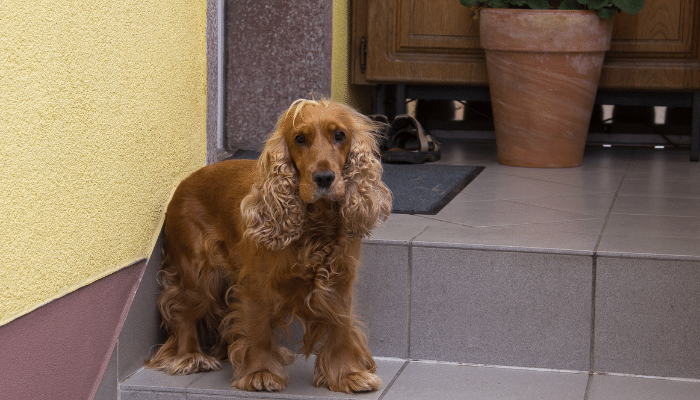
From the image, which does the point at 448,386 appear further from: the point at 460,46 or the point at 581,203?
the point at 460,46

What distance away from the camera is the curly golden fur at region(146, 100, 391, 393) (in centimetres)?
171

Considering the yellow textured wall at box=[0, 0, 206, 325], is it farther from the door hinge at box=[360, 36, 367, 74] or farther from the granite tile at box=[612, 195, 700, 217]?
the door hinge at box=[360, 36, 367, 74]

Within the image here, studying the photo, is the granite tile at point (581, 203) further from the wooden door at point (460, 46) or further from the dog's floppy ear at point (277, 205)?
the dog's floppy ear at point (277, 205)

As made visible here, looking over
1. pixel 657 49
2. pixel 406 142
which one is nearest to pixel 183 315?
pixel 406 142

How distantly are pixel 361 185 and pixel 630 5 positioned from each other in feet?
7.00

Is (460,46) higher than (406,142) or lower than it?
higher

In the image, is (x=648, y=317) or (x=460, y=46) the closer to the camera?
(x=648, y=317)

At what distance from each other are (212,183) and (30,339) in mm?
637

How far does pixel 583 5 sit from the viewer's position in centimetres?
350

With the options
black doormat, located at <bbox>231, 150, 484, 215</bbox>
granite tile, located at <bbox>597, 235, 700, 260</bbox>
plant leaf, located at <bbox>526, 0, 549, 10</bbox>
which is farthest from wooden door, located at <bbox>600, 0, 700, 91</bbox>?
granite tile, located at <bbox>597, 235, 700, 260</bbox>

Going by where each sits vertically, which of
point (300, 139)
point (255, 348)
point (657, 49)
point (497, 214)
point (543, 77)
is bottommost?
point (255, 348)

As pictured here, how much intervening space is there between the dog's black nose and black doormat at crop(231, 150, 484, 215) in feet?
3.04

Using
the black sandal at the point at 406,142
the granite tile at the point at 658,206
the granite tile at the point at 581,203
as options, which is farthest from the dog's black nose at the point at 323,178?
the black sandal at the point at 406,142

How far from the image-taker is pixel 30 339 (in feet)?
5.12
